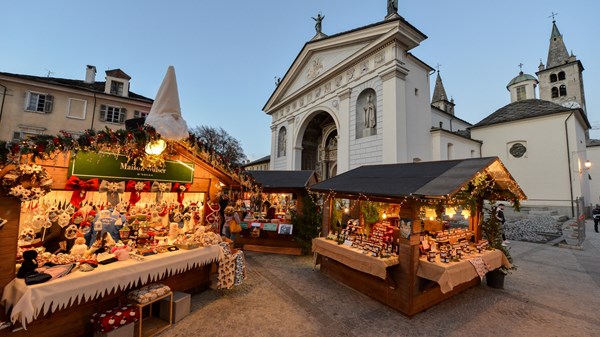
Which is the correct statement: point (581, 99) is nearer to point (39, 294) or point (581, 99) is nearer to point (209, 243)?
point (209, 243)

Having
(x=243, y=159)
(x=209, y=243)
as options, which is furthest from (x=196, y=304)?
(x=243, y=159)

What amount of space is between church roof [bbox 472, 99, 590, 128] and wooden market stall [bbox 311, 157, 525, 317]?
19315 mm

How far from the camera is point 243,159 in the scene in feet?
130

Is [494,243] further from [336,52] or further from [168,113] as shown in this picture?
[336,52]

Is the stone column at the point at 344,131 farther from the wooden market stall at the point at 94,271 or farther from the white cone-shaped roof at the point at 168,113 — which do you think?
the white cone-shaped roof at the point at 168,113

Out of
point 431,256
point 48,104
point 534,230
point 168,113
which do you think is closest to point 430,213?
point 431,256

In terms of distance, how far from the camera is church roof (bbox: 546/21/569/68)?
3192 centimetres

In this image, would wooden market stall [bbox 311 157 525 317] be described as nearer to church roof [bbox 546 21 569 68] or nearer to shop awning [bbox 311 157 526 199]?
shop awning [bbox 311 157 526 199]

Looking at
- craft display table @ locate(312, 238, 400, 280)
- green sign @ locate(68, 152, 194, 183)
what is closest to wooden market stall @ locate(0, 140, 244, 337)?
green sign @ locate(68, 152, 194, 183)

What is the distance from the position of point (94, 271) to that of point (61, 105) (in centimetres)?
2413

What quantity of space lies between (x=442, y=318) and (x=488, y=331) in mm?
784

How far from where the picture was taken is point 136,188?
5758 mm

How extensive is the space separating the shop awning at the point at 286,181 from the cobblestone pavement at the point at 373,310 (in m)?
3.55

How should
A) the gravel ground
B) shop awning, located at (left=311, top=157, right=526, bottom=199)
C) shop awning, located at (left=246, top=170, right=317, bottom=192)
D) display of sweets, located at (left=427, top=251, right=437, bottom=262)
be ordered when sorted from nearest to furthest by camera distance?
shop awning, located at (left=311, top=157, right=526, bottom=199) < display of sweets, located at (left=427, top=251, right=437, bottom=262) < shop awning, located at (left=246, top=170, right=317, bottom=192) < the gravel ground
